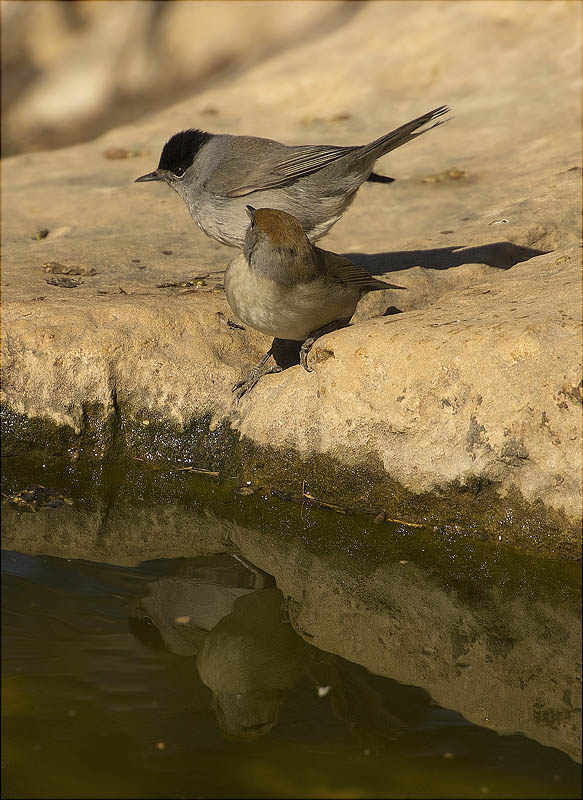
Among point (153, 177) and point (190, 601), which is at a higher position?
point (153, 177)

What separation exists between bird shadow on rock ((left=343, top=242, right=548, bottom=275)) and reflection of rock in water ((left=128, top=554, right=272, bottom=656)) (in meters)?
2.91

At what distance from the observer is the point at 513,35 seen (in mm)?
11766

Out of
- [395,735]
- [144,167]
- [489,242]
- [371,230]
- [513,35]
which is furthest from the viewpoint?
[513,35]

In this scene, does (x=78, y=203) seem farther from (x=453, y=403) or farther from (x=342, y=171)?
(x=453, y=403)

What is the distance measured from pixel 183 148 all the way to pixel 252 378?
208cm

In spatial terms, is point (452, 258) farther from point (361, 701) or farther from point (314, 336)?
point (361, 701)

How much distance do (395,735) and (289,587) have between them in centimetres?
114

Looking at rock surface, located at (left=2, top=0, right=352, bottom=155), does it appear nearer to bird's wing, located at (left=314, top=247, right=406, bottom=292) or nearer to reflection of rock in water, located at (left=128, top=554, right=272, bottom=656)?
bird's wing, located at (left=314, top=247, right=406, bottom=292)

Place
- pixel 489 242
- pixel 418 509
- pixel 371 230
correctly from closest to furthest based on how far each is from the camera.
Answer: pixel 418 509 → pixel 489 242 → pixel 371 230

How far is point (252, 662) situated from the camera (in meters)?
3.73

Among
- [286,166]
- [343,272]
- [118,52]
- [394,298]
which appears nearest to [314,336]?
[343,272]

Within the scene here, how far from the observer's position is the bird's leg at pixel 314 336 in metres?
5.05

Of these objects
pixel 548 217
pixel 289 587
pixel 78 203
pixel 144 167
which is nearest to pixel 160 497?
pixel 289 587

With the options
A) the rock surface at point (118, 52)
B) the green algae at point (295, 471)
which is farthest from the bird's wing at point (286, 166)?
the rock surface at point (118, 52)
